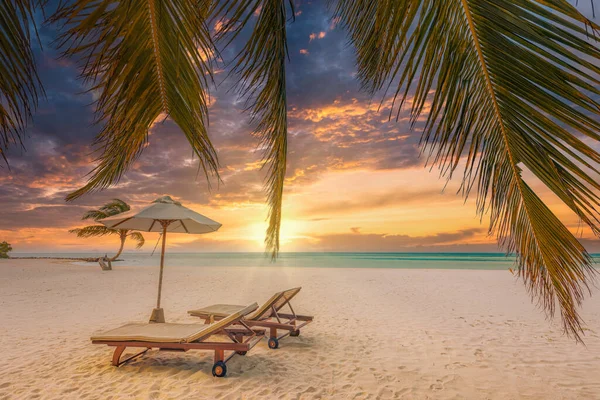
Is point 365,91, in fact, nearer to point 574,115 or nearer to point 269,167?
point 269,167

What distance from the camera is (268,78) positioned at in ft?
8.41

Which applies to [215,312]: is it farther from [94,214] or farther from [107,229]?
[94,214]

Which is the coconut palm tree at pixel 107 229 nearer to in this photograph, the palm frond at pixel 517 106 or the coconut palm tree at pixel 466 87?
the coconut palm tree at pixel 466 87

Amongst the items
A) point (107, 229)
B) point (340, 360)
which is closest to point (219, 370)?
point (340, 360)

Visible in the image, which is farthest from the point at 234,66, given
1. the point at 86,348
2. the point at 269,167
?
the point at 86,348

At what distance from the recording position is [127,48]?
4.31 feet

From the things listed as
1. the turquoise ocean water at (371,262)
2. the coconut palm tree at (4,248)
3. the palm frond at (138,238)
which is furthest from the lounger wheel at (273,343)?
the coconut palm tree at (4,248)

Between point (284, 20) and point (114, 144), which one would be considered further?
point (284, 20)

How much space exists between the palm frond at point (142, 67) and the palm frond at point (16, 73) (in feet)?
0.75

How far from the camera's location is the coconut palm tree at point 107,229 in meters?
22.6

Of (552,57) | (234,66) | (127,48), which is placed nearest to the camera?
(552,57)

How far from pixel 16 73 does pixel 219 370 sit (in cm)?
367

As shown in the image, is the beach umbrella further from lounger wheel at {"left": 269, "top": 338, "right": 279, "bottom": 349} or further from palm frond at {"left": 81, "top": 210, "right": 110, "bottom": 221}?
palm frond at {"left": 81, "top": 210, "right": 110, "bottom": 221}

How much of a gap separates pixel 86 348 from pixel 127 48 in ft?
16.7
